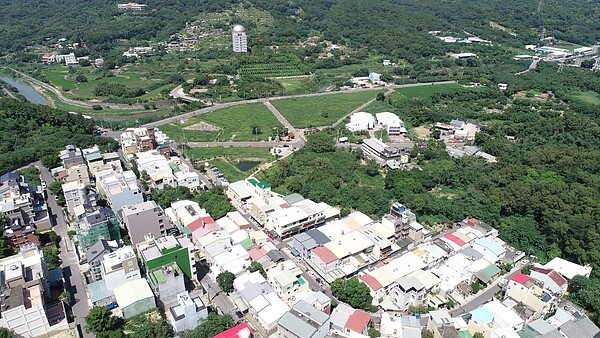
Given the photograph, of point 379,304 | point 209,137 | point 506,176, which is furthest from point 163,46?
point 379,304

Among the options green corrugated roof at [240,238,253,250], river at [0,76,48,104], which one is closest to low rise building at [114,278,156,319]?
green corrugated roof at [240,238,253,250]

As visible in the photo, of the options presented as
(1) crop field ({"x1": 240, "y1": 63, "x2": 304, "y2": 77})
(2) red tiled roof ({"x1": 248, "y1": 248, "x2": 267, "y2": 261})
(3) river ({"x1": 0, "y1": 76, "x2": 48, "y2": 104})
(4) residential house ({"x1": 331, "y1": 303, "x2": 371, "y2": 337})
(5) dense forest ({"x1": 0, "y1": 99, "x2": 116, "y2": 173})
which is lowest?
(3) river ({"x1": 0, "y1": 76, "x2": 48, "y2": 104})

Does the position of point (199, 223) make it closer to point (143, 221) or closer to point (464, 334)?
point (143, 221)

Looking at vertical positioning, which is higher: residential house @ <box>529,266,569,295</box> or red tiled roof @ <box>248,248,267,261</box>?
residential house @ <box>529,266,569,295</box>

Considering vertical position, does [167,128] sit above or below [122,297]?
below

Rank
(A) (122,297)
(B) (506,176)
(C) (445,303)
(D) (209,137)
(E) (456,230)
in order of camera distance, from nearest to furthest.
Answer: (A) (122,297), (C) (445,303), (E) (456,230), (B) (506,176), (D) (209,137)

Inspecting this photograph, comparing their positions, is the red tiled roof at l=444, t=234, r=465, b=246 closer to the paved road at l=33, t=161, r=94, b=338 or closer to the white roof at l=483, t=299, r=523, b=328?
the white roof at l=483, t=299, r=523, b=328

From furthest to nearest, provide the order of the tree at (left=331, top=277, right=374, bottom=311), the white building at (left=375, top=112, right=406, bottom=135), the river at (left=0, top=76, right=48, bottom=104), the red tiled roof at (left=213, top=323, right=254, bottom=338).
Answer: the river at (left=0, top=76, right=48, bottom=104) → the white building at (left=375, top=112, right=406, bottom=135) → the tree at (left=331, top=277, right=374, bottom=311) → the red tiled roof at (left=213, top=323, right=254, bottom=338)

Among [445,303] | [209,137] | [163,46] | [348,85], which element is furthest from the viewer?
[163,46]

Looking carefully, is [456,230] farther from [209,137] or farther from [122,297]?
[209,137]
